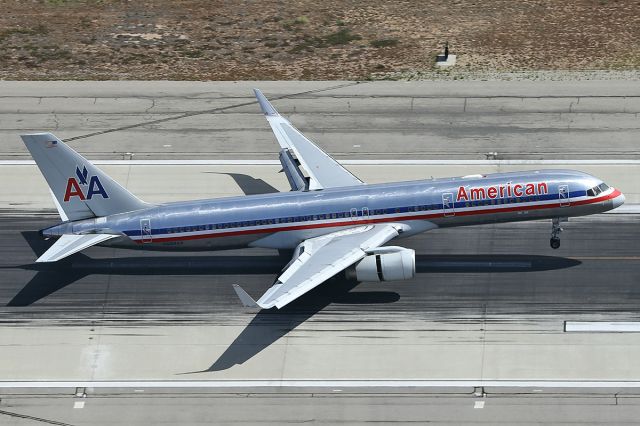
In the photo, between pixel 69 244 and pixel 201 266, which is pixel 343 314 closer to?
pixel 201 266

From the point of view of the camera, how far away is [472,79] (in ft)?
281

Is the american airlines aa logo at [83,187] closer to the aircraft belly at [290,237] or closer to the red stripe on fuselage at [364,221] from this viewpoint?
the red stripe on fuselage at [364,221]

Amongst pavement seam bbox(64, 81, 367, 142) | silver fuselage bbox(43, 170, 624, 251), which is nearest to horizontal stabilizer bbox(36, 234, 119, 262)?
silver fuselage bbox(43, 170, 624, 251)

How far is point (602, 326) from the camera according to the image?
5850 cm

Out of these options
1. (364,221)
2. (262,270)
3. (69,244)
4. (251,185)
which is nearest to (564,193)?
(364,221)

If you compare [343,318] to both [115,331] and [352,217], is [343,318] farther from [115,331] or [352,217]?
[115,331]

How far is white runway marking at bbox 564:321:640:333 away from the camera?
58075mm

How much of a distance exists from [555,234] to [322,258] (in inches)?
506

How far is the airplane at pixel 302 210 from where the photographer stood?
6181cm

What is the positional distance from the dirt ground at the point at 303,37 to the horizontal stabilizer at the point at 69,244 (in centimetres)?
2822

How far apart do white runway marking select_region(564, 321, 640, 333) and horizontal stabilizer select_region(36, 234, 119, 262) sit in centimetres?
2295
